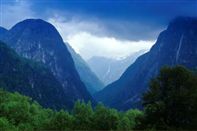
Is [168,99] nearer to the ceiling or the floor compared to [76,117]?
nearer to the floor

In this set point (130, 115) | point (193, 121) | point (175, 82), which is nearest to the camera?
point (193, 121)

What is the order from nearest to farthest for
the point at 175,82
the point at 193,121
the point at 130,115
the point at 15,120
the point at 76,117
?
the point at 193,121 < the point at 175,82 < the point at 15,120 < the point at 76,117 < the point at 130,115

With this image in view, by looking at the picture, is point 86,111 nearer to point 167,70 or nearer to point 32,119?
point 32,119

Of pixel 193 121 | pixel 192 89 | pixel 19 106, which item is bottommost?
pixel 193 121

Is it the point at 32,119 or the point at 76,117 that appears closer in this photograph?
the point at 32,119

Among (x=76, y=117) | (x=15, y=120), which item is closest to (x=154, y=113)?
(x=15, y=120)

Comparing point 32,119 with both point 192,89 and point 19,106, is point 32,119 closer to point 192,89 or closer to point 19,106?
point 19,106
